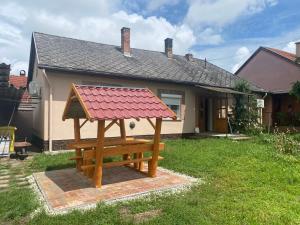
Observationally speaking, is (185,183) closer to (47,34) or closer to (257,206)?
(257,206)

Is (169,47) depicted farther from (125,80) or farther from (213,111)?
(125,80)

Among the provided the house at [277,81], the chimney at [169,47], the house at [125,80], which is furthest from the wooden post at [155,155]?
the house at [277,81]

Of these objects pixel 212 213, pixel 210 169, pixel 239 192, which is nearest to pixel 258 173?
pixel 210 169

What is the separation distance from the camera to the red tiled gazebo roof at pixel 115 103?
6.04 metres

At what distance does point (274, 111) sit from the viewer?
22266mm

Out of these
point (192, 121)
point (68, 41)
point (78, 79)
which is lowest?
point (192, 121)

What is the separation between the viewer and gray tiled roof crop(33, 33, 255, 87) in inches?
499

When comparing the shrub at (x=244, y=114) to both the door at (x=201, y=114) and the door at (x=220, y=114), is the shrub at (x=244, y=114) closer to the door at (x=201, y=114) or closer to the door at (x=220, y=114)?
the door at (x=220, y=114)

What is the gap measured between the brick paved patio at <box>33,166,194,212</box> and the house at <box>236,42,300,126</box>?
1546cm

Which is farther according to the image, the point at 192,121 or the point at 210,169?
the point at 192,121

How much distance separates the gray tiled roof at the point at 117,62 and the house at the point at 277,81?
15.1 ft

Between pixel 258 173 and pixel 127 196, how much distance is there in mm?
3622

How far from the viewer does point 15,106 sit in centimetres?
1426

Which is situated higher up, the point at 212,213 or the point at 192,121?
the point at 192,121
